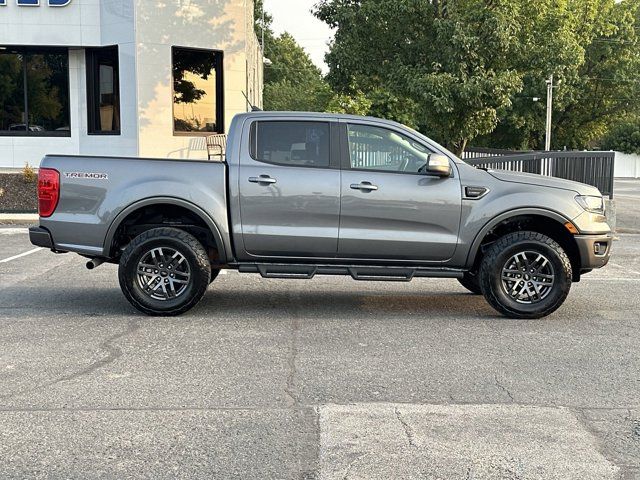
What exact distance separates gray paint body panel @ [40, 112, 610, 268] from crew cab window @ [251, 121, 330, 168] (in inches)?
4.4

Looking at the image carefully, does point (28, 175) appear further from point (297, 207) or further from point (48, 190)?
point (297, 207)

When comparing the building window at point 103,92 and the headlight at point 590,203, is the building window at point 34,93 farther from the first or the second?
the headlight at point 590,203

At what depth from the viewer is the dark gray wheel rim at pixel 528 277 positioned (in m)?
7.43

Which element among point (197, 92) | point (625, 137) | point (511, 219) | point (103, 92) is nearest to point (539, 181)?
point (511, 219)

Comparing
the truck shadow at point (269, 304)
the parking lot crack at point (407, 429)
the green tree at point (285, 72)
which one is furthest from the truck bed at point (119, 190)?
the green tree at point (285, 72)

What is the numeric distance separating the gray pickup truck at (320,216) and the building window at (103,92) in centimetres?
1248

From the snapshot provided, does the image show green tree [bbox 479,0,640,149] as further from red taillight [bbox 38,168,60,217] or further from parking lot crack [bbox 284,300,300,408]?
red taillight [bbox 38,168,60,217]

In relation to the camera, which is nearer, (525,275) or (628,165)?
(525,275)

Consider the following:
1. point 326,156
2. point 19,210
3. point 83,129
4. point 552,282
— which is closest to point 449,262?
point 552,282

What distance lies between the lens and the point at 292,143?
24.8ft

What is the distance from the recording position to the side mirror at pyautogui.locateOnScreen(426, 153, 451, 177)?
721cm

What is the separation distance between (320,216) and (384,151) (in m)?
0.94

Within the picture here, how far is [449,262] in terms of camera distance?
7496mm

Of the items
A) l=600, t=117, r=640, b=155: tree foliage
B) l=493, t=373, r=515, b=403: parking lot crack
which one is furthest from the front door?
l=600, t=117, r=640, b=155: tree foliage
